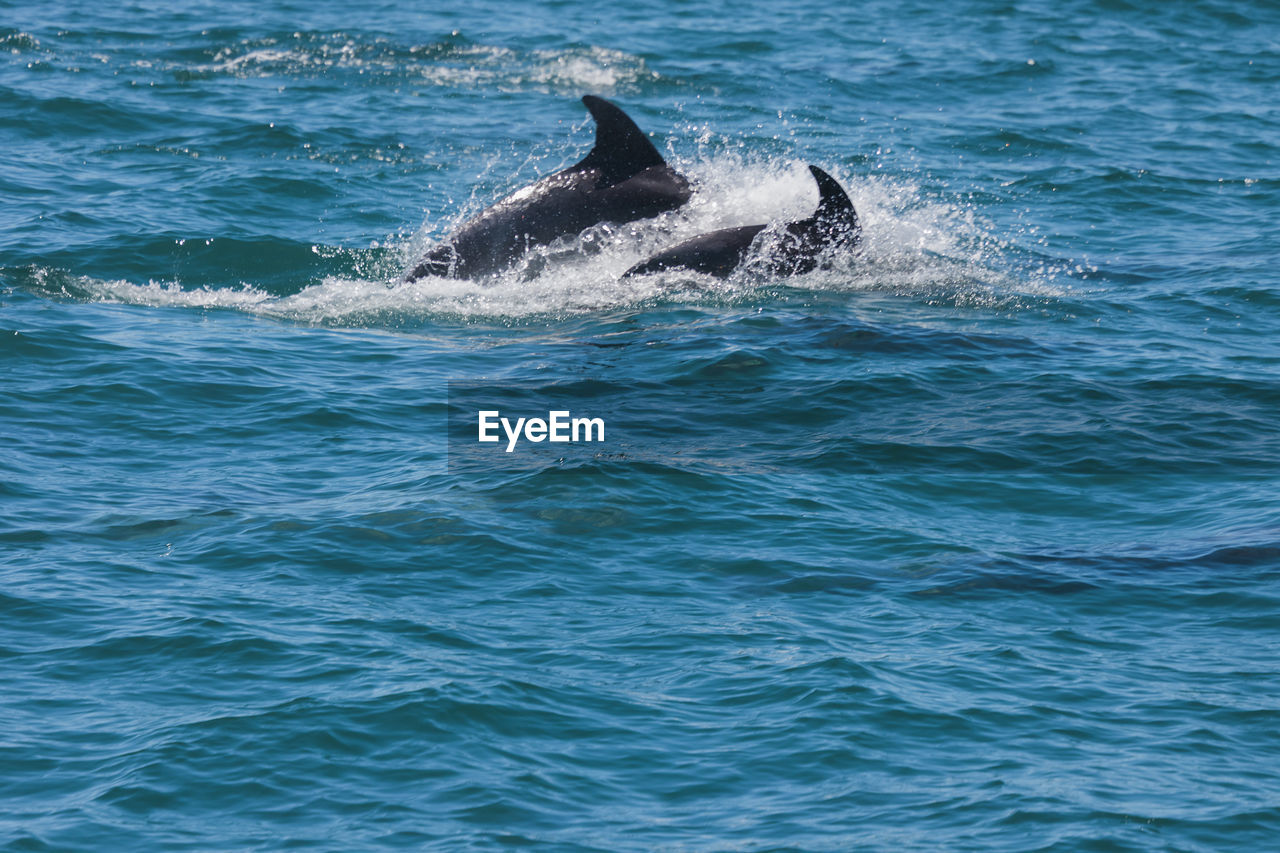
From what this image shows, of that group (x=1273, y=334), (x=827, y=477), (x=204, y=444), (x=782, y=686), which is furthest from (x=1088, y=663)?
(x=1273, y=334)

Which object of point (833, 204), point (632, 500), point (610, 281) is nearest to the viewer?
point (632, 500)

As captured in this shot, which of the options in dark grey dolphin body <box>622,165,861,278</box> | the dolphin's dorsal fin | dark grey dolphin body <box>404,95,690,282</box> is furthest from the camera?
dark grey dolphin body <box>404,95,690,282</box>

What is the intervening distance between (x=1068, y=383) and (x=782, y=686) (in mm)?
6935

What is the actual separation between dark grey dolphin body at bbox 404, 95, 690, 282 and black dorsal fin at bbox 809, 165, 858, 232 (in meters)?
1.76

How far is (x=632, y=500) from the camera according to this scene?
40.6 ft

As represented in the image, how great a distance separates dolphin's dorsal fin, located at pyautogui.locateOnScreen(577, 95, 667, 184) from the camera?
17859 mm

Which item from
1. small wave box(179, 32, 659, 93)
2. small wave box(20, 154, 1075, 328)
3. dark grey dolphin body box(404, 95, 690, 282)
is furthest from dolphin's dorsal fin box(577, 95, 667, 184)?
small wave box(179, 32, 659, 93)

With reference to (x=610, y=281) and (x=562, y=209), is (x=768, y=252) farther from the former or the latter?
(x=562, y=209)

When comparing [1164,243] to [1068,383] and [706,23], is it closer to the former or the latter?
[1068,383]

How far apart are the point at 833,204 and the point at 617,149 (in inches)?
98.6

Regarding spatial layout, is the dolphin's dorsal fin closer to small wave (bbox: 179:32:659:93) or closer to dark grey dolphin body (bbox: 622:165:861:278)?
dark grey dolphin body (bbox: 622:165:861:278)

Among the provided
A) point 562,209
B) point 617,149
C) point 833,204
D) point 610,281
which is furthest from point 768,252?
point 562,209

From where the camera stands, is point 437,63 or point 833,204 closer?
point 833,204

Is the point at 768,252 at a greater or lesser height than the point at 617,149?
lesser
